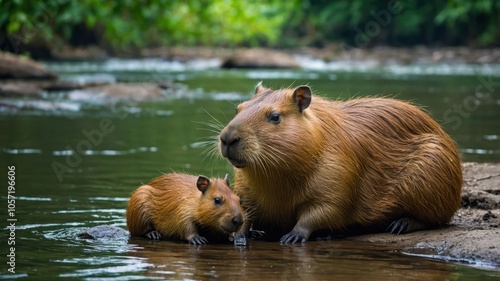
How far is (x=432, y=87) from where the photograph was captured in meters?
25.5

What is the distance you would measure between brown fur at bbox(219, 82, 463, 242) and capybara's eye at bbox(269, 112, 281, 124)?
0.02 m

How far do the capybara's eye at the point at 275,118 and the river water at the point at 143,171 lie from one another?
0.68m

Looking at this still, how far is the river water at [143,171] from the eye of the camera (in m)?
6.00

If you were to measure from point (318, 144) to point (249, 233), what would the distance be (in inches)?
36.9

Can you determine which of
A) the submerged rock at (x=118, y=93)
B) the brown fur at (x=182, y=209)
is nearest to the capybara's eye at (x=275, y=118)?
the brown fur at (x=182, y=209)

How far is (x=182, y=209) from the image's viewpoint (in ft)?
24.0

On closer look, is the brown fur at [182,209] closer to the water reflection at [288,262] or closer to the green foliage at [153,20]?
the water reflection at [288,262]

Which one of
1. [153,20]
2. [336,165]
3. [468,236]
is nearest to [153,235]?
[336,165]

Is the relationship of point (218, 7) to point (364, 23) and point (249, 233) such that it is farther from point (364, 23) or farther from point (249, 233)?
point (249, 233)

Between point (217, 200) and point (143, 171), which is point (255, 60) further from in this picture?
point (217, 200)

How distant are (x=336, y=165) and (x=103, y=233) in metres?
1.84

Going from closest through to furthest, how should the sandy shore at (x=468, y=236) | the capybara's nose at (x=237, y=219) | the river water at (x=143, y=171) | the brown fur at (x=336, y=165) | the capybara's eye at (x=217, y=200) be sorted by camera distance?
the river water at (x=143, y=171) → the sandy shore at (x=468, y=236) → the brown fur at (x=336, y=165) → the capybara's nose at (x=237, y=219) → the capybara's eye at (x=217, y=200)

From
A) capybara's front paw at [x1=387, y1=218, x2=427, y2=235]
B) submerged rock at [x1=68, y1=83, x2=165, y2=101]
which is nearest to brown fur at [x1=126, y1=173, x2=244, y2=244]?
capybara's front paw at [x1=387, y1=218, x2=427, y2=235]

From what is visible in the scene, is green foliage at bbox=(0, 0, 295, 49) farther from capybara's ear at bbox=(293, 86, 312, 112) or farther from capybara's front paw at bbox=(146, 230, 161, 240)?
capybara's ear at bbox=(293, 86, 312, 112)
